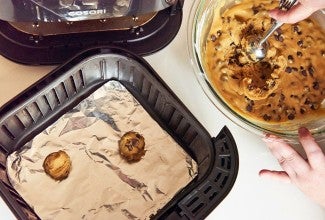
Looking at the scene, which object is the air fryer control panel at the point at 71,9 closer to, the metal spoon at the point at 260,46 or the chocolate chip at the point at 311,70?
the metal spoon at the point at 260,46

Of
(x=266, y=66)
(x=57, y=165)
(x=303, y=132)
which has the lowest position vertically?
(x=57, y=165)

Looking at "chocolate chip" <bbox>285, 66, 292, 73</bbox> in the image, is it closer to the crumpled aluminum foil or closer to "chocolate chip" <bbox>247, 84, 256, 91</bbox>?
"chocolate chip" <bbox>247, 84, 256, 91</bbox>

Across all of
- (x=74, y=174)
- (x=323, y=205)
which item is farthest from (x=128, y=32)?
(x=323, y=205)

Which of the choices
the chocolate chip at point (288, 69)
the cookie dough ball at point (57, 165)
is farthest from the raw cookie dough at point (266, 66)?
the cookie dough ball at point (57, 165)

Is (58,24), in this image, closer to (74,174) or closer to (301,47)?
(74,174)


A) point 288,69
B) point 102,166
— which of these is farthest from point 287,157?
point 102,166

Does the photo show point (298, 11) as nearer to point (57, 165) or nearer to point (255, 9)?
point (255, 9)

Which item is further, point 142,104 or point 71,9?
point 142,104
